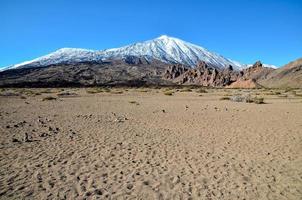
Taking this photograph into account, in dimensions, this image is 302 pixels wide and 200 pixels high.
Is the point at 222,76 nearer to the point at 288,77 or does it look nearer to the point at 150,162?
the point at 288,77

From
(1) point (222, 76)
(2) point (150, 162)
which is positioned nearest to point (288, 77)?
(1) point (222, 76)

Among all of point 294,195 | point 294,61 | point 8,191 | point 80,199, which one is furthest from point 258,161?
point 294,61

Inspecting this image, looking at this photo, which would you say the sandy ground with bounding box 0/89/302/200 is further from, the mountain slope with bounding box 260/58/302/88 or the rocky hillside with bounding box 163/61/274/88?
Answer: the rocky hillside with bounding box 163/61/274/88

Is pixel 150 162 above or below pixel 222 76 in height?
above

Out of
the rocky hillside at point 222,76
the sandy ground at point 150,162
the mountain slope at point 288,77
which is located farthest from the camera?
the rocky hillside at point 222,76

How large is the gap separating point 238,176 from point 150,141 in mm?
4019

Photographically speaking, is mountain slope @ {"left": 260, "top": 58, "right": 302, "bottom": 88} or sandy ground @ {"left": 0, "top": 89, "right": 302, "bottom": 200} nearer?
sandy ground @ {"left": 0, "top": 89, "right": 302, "bottom": 200}

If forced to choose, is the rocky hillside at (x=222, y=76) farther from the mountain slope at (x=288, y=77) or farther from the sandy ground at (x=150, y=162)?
the sandy ground at (x=150, y=162)

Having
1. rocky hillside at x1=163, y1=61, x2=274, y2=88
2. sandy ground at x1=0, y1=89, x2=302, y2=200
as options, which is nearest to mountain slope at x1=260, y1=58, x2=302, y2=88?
rocky hillside at x1=163, y1=61, x2=274, y2=88

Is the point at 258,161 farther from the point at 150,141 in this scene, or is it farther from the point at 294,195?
the point at 150,141

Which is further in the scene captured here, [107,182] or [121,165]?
[121,165]

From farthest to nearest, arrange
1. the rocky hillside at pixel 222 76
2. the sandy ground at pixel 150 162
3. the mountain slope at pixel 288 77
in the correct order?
the rocky hillside at pixel 222 76 < the mountain slope at pixel 288 77 < the sandy ground at pixel 150 162

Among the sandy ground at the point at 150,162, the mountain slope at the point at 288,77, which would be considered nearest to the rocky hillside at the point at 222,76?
the mountain slope at the point at 288,77

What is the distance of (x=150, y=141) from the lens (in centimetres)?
1027
